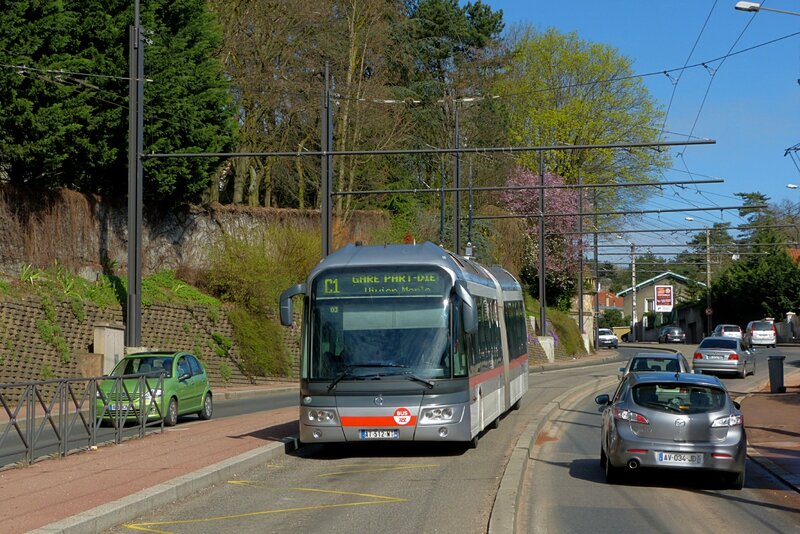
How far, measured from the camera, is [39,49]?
96.3 ft

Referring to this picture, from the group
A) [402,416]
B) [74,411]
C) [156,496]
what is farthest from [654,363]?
[156,496]

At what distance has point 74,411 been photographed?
51.7 feet

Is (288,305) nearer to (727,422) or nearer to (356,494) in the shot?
(356,494)

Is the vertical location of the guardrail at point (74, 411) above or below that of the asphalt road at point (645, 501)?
above

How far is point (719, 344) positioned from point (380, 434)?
94.2ft

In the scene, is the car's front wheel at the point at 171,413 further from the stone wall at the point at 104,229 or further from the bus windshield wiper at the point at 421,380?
the stone wall at the point at 104,229

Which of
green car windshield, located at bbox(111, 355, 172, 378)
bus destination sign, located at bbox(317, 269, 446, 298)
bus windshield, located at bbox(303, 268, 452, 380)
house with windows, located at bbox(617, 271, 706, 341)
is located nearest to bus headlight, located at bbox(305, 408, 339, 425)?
bus windshield, located at bbox(303, 268, 452, 380)

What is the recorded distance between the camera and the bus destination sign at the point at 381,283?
16.2 metres

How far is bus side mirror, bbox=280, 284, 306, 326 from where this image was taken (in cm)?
1585

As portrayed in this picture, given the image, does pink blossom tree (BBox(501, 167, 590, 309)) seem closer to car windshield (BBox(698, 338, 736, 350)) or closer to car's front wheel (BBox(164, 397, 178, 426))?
car windshield (BBox(698, 338, 736, 350))

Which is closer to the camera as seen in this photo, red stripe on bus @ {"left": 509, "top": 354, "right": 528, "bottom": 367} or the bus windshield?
the bus windshield

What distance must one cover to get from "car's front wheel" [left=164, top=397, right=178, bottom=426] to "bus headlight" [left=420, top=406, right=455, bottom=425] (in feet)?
25.1

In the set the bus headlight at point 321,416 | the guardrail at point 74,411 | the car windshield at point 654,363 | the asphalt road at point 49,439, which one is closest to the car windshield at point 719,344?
the car windshield at point 654,363

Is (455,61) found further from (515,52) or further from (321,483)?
(321,483)
